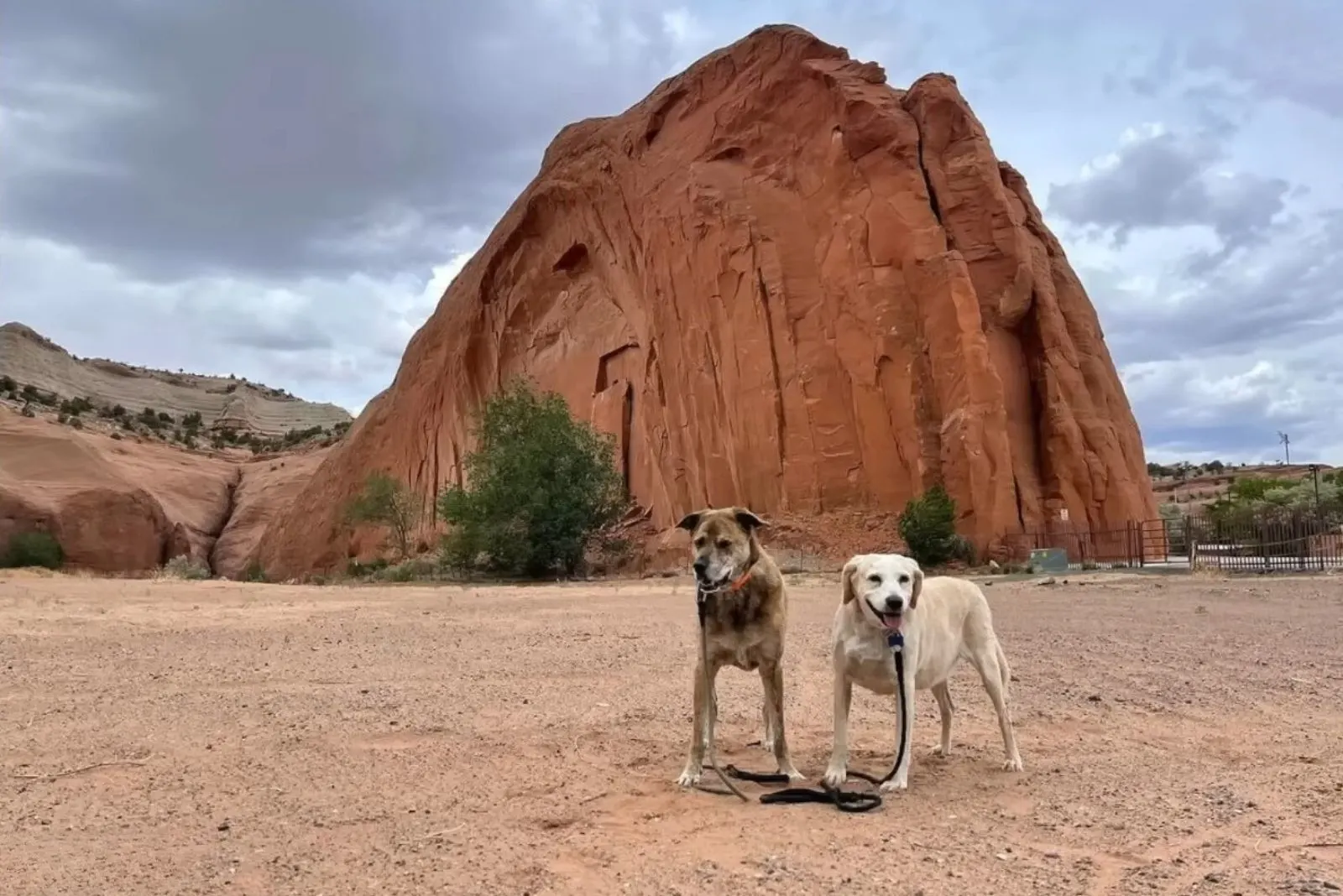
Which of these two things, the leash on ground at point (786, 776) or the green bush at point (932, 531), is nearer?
the leash on ground at point (786, 776)

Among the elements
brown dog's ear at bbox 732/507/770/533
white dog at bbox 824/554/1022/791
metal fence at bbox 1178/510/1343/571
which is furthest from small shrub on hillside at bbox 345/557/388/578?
white dog at bbox 824/554/1022/791

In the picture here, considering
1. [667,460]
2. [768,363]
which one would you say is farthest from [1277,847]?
[667,460]

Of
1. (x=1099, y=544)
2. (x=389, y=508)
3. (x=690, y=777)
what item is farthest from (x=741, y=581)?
(x=389, y=508)

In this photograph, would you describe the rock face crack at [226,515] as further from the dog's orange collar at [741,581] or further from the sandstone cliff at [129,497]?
the dog's orange collar at [741,581]

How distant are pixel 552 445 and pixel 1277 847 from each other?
112 feet

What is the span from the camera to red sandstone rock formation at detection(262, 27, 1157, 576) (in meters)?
37.1

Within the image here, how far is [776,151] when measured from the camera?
142 feet

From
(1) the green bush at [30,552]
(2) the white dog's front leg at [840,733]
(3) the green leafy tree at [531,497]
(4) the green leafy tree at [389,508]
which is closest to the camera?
(2) the white dog's front leg at [840,733]

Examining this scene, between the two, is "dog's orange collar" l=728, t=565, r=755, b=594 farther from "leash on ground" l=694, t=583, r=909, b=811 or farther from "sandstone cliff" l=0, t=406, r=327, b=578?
"sandstone cliff" l=0, t=406, r=327, b=578

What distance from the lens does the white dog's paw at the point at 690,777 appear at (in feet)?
18.4

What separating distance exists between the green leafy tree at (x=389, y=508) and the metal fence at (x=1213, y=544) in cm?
3445

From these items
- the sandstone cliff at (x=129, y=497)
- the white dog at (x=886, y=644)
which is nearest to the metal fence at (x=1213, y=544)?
the white dog at (x=886, y=644)

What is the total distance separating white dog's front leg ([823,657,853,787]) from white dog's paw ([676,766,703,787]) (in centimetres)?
75

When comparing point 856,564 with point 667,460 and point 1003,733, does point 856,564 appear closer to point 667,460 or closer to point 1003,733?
point 1003,733
